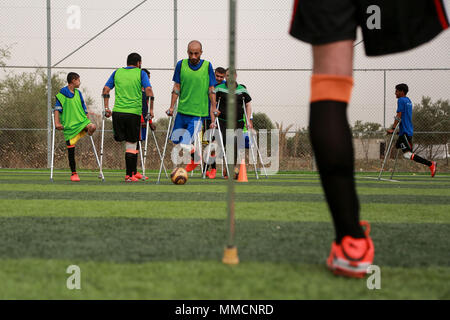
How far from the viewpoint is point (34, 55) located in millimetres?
15305

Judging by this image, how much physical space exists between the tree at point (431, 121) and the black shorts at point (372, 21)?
1382cm

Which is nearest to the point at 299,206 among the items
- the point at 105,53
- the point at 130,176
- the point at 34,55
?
the point at 130,176

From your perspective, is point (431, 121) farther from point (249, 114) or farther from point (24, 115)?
point (24, 115)

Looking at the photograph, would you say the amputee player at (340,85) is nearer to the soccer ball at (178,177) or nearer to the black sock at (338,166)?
the black sock at (338,166)

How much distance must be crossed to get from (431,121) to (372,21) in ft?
53.9

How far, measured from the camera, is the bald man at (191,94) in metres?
8.03

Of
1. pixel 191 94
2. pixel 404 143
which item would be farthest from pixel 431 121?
pixel 191 94

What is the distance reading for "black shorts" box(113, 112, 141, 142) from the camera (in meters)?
8.15

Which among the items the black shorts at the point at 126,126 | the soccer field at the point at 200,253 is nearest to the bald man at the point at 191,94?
the black shorts at the point at 126,126

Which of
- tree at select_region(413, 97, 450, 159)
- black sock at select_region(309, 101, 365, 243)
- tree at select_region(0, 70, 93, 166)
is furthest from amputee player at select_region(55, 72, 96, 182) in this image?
tree at select_region(413, 97, 450, 159)

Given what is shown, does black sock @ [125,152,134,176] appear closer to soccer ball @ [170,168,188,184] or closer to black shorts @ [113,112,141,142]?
black shorts @ [113,112,141,142]

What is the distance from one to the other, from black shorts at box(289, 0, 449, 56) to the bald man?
19.8 ft
